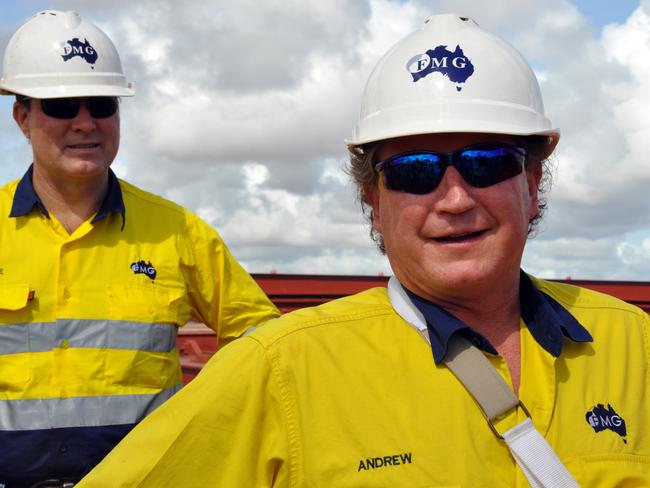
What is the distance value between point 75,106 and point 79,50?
0.32 meters

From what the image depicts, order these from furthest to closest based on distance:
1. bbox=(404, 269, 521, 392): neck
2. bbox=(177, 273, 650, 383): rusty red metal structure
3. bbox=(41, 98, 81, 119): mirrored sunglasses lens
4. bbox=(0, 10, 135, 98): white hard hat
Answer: bbox=(177, 273, 650, 383): rusty red metal structure → bbox=(0, 10, 135, 98): white hard hat → bbox=(41, 98, 81, 119): mirrored sunglasses lens → bbox=(404, 269, 521, 392): neck

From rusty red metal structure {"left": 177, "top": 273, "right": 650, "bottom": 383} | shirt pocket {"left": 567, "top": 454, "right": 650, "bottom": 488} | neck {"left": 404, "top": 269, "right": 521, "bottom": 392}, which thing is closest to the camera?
shirt pocket {"left": 567, "top": 454, "right": 650, "bottom": 488}

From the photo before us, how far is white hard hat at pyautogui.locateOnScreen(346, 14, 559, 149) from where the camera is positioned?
197cm

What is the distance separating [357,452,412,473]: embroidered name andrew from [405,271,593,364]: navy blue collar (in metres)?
0.22

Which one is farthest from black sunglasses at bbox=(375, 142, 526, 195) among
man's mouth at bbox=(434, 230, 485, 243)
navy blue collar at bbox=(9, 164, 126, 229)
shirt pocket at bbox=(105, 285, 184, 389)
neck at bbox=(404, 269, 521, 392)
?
navy blue collar at bbox=(9, 164, 126, 229)

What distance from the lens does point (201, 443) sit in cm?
170

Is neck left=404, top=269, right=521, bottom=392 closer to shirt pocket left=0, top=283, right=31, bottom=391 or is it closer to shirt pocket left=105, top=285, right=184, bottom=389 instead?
shirt pocket left=105, top=285, right=184, bottom=389

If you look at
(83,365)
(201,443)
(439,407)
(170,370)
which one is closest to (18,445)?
(83,365)

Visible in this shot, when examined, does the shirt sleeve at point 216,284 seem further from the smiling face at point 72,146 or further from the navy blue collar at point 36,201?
the smiling face at point 72,146

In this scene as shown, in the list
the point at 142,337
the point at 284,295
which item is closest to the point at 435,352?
the point at 142,337

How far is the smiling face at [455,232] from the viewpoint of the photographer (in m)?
1.92

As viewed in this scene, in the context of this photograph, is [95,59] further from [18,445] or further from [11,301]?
[18,445]

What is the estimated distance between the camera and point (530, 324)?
207 cm

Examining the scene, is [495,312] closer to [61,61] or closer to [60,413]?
Answer: [60,413]
